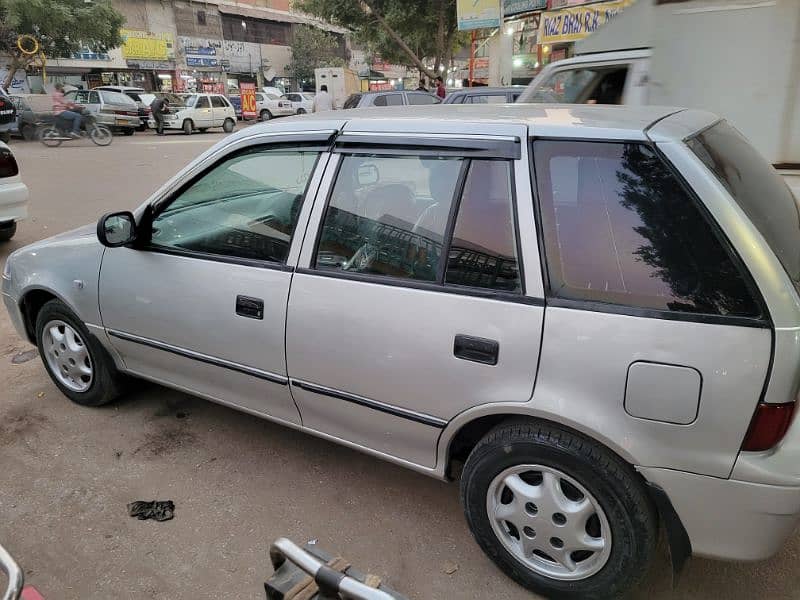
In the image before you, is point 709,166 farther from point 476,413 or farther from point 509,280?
point 476,413

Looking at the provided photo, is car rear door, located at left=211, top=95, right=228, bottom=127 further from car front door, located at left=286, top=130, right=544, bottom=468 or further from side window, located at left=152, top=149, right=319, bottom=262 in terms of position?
car front door, located at left=286, top=130, right=544, bottom=468

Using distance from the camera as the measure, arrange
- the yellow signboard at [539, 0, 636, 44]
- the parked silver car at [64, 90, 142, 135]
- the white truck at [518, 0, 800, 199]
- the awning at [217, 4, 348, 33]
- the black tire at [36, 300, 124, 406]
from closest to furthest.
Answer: the black tire at [36, 300, 124, 406]
the white truck at [518, 0, 800, 199]
the yellow signboard at [539, 0, 636, 44]
the parked silver car at [64, 90, 142, 135]
the awning at [217, 4, 348, 33]

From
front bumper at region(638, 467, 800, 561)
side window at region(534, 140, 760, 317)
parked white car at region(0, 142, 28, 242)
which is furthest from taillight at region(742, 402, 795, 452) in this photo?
parked white car at region(0, 142, 28, 242)

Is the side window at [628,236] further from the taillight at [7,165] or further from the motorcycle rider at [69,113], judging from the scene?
the motorcycle rider at [69,113]

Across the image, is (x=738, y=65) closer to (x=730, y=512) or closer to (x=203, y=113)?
(x=730, y=512)

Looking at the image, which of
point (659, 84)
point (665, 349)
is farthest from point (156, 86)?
point (665, 349)

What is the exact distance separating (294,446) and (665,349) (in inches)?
82.0

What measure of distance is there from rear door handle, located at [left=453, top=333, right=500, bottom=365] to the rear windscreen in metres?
0.89

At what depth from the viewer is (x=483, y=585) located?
236 centimetres

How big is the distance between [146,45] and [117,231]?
37.7 m

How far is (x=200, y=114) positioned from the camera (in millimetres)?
24000

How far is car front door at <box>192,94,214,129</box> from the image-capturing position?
78.4ft

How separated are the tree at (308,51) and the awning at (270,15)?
1.19 metres

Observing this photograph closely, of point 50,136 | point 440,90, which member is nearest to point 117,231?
point 50,136
